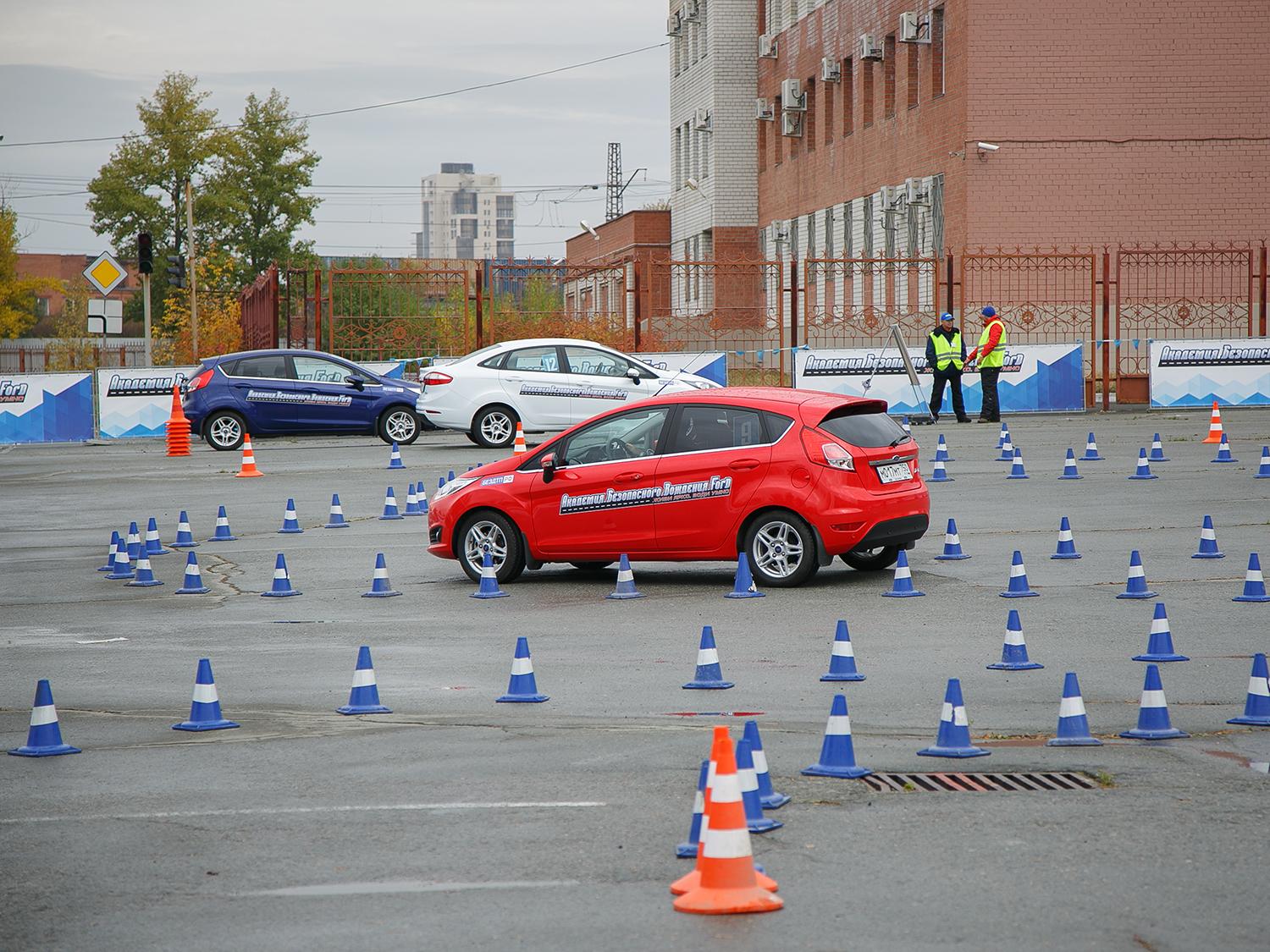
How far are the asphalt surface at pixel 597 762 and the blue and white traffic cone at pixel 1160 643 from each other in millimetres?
149

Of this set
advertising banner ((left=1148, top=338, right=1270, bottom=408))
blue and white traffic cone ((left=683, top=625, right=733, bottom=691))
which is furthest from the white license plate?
advertising banner ((left=1148, top=338, right=1270, bottom=408))

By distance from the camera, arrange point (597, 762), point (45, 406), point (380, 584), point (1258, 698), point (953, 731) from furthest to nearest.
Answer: point (45, 406) → point (380, 584) → point (1258, 698) → point (597, 762) → point (953, 731)

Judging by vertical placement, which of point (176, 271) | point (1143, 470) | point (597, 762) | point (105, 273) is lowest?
point (597, 762)

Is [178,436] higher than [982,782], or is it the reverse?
[178,436]

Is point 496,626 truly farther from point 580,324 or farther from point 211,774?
point 580,324

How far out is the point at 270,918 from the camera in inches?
214

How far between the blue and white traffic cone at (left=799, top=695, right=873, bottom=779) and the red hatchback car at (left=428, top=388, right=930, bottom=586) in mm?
5705

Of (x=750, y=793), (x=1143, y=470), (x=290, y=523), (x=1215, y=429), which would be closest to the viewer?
(x=750, y=793)

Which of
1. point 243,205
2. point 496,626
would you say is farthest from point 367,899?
point 243,205

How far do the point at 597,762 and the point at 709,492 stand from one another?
5760 millimetres

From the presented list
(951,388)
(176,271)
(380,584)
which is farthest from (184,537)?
(176,271)

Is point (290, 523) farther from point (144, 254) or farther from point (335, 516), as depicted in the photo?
point (144, 254)

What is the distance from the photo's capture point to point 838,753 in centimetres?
704

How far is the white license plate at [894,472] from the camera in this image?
512 inches
